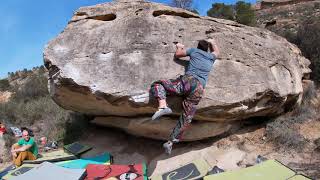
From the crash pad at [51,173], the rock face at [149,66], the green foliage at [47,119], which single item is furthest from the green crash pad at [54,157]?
the green foliage at [47,119]

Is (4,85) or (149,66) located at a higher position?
(149,66)

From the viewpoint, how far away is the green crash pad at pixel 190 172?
20.5 ft

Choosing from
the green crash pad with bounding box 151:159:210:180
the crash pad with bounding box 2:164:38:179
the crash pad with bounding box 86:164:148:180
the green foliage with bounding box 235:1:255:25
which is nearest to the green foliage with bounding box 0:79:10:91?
the green foliage with bounding box 235:1:255:25

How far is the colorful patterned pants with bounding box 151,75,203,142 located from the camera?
6418 millimetres

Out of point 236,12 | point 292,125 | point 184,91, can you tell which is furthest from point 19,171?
point 236,12

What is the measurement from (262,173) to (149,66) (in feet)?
8.13

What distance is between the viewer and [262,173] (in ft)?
18.3

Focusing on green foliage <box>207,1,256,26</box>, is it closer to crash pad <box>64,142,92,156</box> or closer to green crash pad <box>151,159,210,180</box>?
crash pad <box>64,142,92,156</box>

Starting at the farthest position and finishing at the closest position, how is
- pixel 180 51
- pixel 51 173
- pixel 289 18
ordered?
1. pixel 289 18
2. pixel 180 51
3. pixel 51 173

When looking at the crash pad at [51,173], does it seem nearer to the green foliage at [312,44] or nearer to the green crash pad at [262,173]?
the green crash pad at [262,173]

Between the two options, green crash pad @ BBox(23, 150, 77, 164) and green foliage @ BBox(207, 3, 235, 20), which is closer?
green crash pad @ BBox(23, 150, 77, 164)

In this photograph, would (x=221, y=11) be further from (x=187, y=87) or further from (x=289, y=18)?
(x=187, y=87)

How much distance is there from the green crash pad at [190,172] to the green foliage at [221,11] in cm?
1687

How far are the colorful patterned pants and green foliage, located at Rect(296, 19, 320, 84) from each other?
18.0 feet
